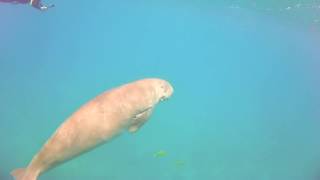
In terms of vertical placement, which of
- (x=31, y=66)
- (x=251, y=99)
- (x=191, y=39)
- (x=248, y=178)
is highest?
(x=248, y=178)

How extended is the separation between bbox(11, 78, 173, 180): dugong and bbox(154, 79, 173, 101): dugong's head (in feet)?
0.99

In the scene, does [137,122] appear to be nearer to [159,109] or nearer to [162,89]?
[162,89]

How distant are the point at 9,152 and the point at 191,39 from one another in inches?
2724

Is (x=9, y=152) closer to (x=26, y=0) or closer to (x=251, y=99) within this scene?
(x=26, y=0)

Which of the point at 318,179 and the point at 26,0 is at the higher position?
the point at 26,0

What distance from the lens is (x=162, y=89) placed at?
6.63 metres

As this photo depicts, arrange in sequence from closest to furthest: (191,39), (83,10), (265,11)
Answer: (265,11) < (83,10) < (191,39)

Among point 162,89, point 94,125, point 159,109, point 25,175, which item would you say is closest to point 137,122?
point 94,125

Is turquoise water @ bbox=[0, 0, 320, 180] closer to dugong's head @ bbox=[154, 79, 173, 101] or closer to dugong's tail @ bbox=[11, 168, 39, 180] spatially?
dugong's head @ bbox=[154, 79, 173, 101]

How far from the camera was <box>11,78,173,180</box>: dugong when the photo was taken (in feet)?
17.6

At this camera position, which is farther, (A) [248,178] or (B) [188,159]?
(B) [188,159]

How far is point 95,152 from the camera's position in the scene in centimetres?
1919

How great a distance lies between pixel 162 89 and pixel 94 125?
1427 mm

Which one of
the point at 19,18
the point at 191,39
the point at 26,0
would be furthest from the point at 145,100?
the point at 191,39
